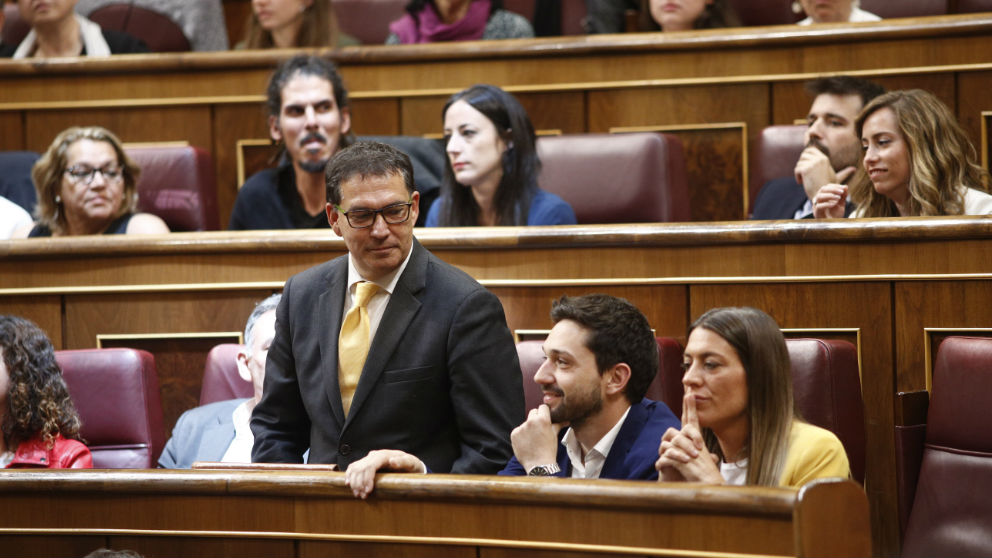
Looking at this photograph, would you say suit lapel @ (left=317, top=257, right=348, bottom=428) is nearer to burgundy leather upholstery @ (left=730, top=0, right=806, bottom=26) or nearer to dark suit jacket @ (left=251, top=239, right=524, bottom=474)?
dark suit jacket @ (left=251, top=239, right=524, bottom=474)

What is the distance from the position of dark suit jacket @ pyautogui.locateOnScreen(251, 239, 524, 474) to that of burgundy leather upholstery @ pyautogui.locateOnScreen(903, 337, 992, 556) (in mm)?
276

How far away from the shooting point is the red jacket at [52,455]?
896 millimetres

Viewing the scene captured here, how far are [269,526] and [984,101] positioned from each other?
861 millimetres

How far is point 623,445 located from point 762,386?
99 mm

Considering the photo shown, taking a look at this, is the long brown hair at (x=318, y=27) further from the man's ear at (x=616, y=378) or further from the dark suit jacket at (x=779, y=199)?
the man's ear at (x=616, y=378)

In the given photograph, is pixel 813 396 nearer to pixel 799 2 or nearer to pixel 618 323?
pixel 618 323

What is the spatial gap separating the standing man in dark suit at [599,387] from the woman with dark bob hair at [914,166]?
317 mm

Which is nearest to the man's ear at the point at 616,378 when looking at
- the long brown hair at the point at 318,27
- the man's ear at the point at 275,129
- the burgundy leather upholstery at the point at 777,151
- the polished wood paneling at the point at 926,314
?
the polished wood paneling at the point at 926,314

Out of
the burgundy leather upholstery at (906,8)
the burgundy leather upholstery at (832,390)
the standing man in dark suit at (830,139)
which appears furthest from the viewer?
the burgundy leather upholstery at (906,8)

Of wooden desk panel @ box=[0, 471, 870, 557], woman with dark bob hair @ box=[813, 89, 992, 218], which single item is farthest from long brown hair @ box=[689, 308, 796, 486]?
woman with dark bob hair @ box=[813, 89, 992, 218]

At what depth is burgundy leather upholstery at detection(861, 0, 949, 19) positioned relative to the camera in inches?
58.0

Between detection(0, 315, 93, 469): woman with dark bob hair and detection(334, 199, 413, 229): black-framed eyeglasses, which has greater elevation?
detection(334, 199, 413, 229): black-framed eyeglasses

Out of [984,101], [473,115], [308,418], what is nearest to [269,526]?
[308,418]

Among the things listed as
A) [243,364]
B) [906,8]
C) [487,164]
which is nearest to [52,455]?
[243,364]
